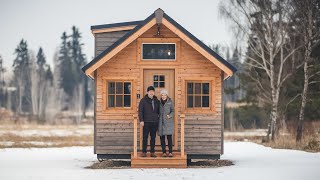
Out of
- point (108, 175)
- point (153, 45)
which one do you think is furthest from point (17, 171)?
point (153, 45)

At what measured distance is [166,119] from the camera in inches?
626

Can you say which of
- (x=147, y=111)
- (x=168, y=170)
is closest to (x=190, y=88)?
(x=147, y=111)

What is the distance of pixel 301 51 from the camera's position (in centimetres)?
3011

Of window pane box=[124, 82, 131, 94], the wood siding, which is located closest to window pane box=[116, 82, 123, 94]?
window pane box=[124, 82, 131, 94]

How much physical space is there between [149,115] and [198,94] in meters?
1.91

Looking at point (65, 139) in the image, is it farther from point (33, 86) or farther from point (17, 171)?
point (33, 86)

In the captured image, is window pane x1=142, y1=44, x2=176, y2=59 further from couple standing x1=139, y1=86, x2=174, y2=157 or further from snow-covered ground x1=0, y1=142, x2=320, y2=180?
snow-covered ground x1=0, y1=142, x2=320, y2=180

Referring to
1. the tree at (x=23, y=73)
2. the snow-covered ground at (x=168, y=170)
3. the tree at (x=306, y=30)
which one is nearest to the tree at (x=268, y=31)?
the tree at (x=306, y=30)

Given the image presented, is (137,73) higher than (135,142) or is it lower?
higher

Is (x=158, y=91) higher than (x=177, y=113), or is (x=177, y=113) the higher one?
(x=158, y=91)

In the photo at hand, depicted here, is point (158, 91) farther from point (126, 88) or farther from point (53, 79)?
point (53, 79)

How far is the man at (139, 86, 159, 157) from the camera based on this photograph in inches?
624

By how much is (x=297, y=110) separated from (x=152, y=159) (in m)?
15.6

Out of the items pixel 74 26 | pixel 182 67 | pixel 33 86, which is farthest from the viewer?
pixel 74 26
